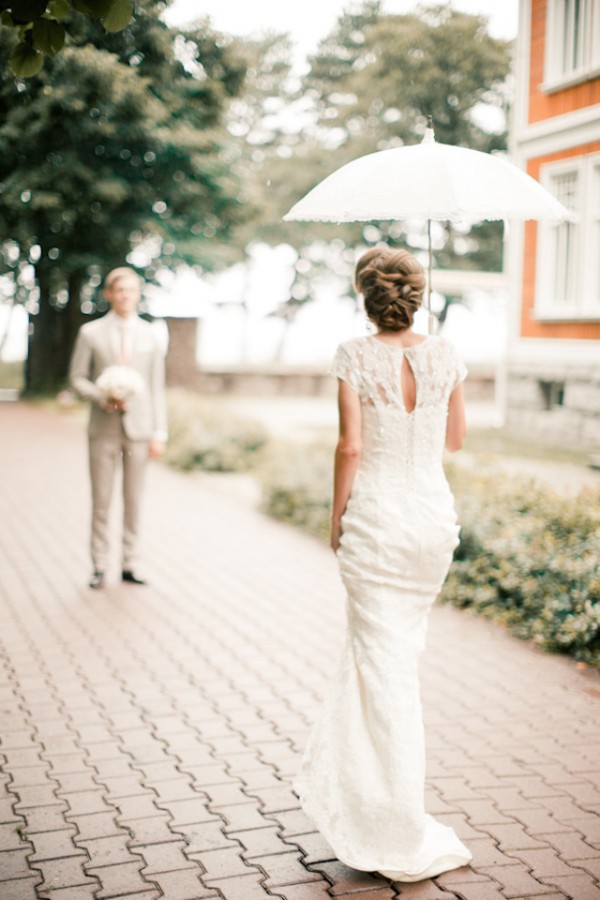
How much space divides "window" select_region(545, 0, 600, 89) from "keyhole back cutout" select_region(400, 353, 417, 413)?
44.2ft

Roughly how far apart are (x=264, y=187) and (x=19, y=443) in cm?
2162

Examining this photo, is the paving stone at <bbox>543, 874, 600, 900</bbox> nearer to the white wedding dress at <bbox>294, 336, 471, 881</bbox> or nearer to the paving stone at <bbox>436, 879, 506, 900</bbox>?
the paving stone at <bbox>436, 879, 506, 900</bbox>

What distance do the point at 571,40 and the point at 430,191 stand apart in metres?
13.9

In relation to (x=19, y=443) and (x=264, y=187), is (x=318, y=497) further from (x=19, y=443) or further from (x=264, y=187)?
(x=264, y=187)

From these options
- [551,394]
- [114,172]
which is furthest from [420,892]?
[114,172]

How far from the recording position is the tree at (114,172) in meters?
21.0

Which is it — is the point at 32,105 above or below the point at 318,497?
above

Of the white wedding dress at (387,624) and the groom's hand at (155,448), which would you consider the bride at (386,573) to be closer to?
the white wedding dress at (387,624)

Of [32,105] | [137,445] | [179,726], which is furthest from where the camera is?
[32,105]

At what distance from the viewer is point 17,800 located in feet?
13.9

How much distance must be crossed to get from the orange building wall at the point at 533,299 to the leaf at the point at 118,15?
12931mm

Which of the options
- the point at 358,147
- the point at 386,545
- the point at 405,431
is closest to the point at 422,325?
the point at 405,431

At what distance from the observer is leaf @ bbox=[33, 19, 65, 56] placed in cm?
379

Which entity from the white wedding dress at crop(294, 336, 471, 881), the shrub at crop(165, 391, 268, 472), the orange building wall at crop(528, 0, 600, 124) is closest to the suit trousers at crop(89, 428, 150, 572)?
the white wedding dress at crop(294, 336, 471, 881)
